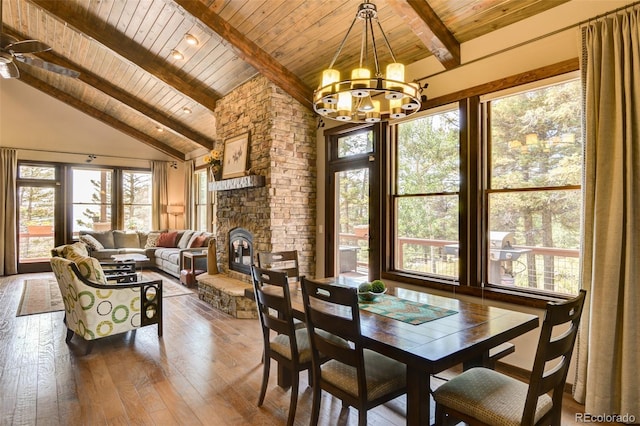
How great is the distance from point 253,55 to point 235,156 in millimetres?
1792

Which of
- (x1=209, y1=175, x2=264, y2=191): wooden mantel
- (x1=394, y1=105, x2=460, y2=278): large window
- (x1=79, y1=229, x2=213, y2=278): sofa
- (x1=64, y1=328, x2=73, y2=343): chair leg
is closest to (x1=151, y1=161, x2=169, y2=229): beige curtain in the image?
(x1=79, y1=229, x2=213, y2=278): sofa

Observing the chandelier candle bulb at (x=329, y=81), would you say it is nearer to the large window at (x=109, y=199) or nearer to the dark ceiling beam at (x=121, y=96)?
the dark ceiling beam at (x=121, y=96)

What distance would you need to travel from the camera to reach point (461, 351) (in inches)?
68.0

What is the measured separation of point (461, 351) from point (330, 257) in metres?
3.39

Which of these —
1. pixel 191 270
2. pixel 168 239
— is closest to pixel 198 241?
pixel 191 270

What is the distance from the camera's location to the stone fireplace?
5.00 metres


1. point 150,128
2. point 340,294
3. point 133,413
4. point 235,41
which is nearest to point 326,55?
point 235,41

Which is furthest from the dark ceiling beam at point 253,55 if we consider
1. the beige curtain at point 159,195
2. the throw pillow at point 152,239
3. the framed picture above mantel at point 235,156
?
the beige curtain at point 159,195

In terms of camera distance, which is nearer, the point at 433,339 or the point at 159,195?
the point at 433,339

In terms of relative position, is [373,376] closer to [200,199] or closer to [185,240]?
[185,240]

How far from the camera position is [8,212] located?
25.1 feet

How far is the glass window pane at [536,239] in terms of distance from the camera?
9.64 ft

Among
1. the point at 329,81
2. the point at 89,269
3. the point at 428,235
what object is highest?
the point at 329,81

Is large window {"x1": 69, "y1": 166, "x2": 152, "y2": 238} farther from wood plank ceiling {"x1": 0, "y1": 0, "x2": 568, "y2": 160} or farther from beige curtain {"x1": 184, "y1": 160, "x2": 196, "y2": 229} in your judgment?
wood plank ceiling {"x1": 0, "y1": 0, "x2": 568, "y2": 160}
